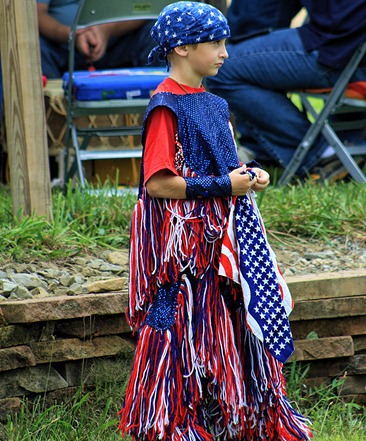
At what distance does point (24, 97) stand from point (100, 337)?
1.03 metres

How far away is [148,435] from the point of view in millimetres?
2662

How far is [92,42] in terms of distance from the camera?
18.2 feet

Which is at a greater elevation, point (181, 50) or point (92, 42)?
point (181, 50)

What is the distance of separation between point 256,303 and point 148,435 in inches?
19.8

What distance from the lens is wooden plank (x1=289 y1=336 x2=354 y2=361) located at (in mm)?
3471

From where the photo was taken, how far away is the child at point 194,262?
2.61 metres

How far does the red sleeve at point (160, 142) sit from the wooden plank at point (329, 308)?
1.06 meters

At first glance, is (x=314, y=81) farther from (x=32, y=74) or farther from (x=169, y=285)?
(x=169, y=285)

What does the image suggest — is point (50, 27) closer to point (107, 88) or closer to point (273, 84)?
point (107, 88)

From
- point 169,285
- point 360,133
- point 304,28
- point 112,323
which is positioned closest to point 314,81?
point 304,28

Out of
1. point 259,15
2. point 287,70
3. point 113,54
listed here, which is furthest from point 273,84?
point 113,54

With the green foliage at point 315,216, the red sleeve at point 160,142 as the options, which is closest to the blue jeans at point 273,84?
the green foliage at point 315,216

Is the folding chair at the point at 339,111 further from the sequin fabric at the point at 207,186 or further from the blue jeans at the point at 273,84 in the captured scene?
the sequin fabric at the point at 207,186

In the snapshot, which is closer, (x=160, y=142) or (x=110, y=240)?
(x=160, y=142)
